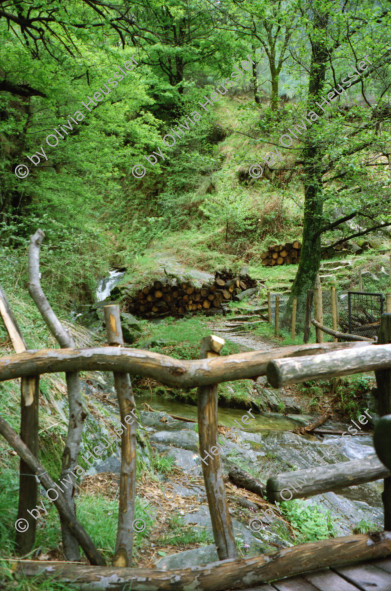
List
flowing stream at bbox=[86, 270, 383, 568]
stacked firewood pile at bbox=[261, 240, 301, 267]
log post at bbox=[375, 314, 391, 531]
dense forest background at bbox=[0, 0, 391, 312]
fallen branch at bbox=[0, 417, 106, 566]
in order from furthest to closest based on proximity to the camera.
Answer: stacked firewood pile at bbox=[261, 240, 301, 267] → dense forest background at bbox=[0, 0, 391, 312] → flowing stream at bbox=[86, 270, 383, 568] → log post at bbox=[375, 314, 391, 531] → fallen branch at bbox=[0, 417, 106, 566]

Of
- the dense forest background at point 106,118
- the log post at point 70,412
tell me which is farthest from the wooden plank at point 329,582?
the dense forest background at point 106,118

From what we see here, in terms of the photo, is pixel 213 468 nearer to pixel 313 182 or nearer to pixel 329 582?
pixel 329 582

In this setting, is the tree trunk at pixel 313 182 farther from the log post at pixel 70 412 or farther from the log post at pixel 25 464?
the log post at pixel 25 464

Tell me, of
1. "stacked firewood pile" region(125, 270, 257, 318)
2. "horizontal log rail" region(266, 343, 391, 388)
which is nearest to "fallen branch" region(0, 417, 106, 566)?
"horizontal log rail" region(266, 343, 391, 388)

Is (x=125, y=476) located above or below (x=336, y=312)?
below

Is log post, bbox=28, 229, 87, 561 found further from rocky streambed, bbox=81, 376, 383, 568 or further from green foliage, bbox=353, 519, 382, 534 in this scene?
green foliage, bbox=353, 519, 382, 534

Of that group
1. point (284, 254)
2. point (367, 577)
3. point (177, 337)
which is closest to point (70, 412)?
point (367, 577)

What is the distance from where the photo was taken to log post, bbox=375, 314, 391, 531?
2.50 m

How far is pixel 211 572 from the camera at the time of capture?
2084 mm

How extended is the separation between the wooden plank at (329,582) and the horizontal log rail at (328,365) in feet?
3.40

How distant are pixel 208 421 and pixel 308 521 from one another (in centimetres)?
209

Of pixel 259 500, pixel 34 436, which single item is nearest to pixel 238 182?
pixel 259 500

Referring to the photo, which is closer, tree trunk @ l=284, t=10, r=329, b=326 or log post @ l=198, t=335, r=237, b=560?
log post @ l=198, t=335, r=237, b=560

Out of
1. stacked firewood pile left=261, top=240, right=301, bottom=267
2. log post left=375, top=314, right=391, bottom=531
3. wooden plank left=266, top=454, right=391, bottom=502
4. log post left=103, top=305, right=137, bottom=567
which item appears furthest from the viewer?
stacked firewood pile left=261, top=240, right=301, bottom=267
